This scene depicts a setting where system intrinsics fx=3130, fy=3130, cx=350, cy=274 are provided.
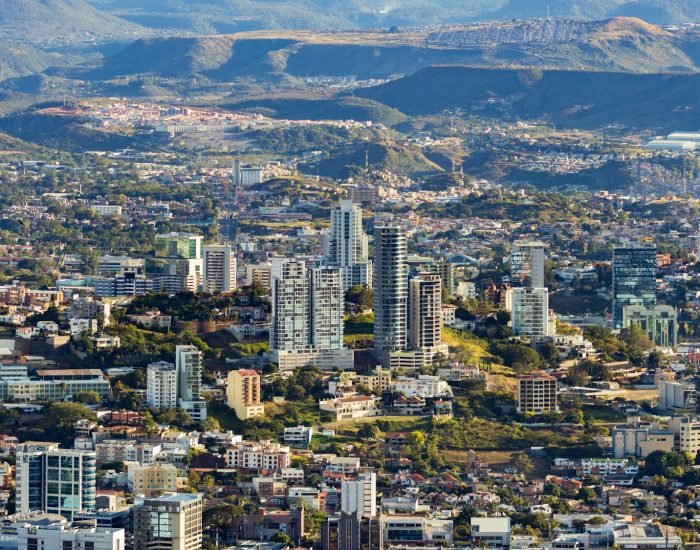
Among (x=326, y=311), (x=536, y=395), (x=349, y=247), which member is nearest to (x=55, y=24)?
(x=349, y=247)

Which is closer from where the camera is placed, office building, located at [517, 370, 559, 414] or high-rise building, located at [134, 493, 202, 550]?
high-rise building, located at [134, 493, 202, 550]

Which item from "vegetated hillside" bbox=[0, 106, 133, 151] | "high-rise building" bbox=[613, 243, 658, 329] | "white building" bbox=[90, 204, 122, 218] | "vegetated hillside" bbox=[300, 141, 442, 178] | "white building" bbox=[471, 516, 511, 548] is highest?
"vegetated hillside" bbox=[0, 106, 133, 151]

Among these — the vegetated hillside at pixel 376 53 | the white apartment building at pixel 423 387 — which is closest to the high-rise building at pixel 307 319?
the white apartment building at pixel 423 387

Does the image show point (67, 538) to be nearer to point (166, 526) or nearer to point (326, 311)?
point (166, 526)

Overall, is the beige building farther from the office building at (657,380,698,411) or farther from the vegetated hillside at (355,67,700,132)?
the vegetated hillside at (355,67,700,132)

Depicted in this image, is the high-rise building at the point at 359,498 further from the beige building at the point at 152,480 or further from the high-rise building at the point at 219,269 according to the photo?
the high-rise building at the point at 219,269

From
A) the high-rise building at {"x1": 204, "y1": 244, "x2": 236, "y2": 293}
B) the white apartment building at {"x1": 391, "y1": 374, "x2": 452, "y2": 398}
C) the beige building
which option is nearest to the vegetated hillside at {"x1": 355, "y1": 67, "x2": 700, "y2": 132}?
the high-rise building at {"x1": 204, "y1": 244, "x2": 236, "y2": 293}
